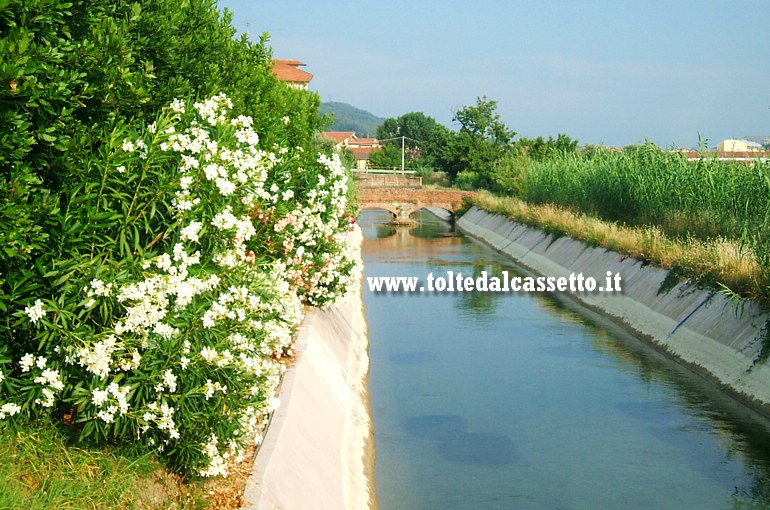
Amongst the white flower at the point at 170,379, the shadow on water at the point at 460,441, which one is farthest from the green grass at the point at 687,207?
the white flower at the point at 170,379

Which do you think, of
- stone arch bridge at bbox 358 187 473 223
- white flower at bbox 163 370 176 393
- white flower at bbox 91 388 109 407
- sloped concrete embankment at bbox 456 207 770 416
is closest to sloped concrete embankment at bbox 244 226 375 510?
white flower at bbox 163 370 176 393

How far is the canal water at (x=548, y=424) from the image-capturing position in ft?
44.9

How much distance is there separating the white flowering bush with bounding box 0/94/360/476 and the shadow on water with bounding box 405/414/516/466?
675 cm

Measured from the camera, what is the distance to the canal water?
13.7 m

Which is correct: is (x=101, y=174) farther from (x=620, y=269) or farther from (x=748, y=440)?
(x=620, y=269)

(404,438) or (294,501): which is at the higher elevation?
(294,501)

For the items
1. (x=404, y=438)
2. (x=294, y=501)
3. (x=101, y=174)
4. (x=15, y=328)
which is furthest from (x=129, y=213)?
(x=404, y=438)

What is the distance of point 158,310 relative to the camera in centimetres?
737

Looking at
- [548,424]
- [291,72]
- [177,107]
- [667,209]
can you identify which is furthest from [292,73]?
[177,107]

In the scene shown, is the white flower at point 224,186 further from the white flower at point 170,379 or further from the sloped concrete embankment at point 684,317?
the sloped concrete embankment at point 684,317

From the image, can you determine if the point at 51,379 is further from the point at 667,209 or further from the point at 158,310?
the point at 667,209

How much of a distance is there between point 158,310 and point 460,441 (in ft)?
30.7

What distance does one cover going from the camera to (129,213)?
780 centimetres

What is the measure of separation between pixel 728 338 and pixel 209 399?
1385 cm
